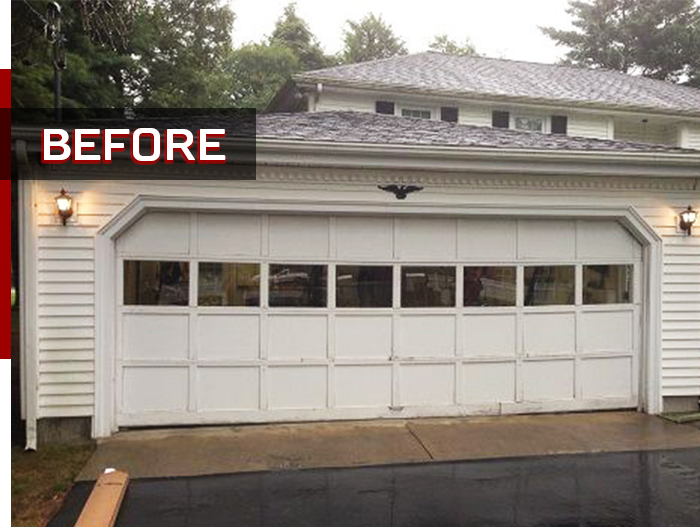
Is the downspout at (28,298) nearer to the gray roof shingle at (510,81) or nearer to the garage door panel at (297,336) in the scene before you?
the garage door panel at (297,336)

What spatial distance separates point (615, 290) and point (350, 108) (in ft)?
30.9

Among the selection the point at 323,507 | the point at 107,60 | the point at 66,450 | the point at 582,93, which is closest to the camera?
the point at 323,507

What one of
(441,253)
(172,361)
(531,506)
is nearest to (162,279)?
(172,361)

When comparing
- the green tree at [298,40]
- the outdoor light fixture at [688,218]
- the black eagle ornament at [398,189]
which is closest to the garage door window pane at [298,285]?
the black eagle ornament at [398,189]

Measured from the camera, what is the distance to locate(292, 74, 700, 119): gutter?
1516 centimetres

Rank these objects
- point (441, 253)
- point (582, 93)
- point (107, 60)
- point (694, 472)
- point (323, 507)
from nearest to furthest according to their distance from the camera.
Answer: point (323, 507), point (694, 472), point (441, 253), point (107, 60), point (582, 93)

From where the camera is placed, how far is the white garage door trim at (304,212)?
6.57 m

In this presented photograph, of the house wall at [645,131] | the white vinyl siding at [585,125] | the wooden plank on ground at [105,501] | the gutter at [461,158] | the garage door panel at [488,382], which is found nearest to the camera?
the wooden plank on ground at [105,501]

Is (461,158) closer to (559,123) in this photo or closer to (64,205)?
(64,205)

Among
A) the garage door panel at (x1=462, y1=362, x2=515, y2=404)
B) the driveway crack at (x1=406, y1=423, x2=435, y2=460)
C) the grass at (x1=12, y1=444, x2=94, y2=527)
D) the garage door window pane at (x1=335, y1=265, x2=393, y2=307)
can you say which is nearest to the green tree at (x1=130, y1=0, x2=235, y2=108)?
the garage door window pane at (x1=335, y1=265, x2=393, y2=307)

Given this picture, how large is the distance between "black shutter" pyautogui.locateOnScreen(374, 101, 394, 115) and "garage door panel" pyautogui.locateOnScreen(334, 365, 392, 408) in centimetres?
986

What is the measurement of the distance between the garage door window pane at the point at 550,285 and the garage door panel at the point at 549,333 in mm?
164

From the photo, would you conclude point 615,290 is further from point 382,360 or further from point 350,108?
point 350,108

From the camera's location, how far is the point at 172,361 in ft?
22.5
